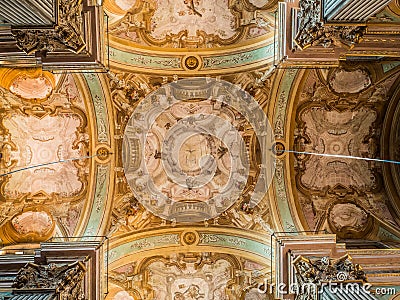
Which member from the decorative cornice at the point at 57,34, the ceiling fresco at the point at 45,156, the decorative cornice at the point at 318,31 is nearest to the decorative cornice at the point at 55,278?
the ceiling fresco at the point at 45,156

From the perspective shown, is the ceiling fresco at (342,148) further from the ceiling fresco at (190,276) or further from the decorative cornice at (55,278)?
the decorative cornice at (55,278)

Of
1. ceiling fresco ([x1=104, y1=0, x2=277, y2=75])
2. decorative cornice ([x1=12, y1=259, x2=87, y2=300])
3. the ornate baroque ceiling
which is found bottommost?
decorative cornice ([x1=12, y1=259, x2=87, y2=300])

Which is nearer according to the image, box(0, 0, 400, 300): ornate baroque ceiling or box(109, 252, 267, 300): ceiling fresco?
box(0, 0, 400, 300): ornate baroque ceiling

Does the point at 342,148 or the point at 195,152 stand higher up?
the point at 195,152

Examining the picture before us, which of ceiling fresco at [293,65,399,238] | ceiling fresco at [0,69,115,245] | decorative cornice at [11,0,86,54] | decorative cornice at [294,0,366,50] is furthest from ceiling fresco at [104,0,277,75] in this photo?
decorative cornice at [11,0,86,54]

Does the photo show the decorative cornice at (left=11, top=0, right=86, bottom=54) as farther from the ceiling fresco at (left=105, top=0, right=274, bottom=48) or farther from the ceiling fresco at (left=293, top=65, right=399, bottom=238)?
the ceiling fresco at (left=293, top=65, right=399, bottom=238)

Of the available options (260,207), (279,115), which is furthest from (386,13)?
(260,207)

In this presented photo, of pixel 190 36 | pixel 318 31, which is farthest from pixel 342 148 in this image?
pixel 190 36

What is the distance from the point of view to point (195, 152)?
13211 mm

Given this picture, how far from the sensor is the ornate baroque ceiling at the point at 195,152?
1214 centimetres

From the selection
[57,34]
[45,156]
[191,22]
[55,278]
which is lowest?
[55,278]

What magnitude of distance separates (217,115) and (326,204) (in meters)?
4.32

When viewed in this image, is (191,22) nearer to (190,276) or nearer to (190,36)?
(190,36)

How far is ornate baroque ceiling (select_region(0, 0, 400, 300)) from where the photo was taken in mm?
12141
